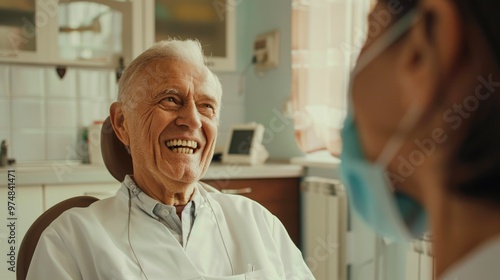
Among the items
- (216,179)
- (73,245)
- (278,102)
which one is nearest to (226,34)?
(278,102)

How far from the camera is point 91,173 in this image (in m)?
1.99

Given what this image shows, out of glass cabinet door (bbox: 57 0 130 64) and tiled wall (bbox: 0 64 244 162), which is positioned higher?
glass cabinet door (bbox: 57 0 130 64)

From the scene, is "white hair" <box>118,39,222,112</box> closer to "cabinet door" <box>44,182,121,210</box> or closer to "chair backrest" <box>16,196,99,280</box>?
"chair backrest" <box>16,196,99,280</box>

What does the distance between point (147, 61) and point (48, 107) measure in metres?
1.56

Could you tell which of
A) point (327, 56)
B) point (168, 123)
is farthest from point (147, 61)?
point (327, 56)

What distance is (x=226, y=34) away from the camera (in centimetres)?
271

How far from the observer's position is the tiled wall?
2.44m

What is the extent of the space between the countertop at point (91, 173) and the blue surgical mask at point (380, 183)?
6.17 feet

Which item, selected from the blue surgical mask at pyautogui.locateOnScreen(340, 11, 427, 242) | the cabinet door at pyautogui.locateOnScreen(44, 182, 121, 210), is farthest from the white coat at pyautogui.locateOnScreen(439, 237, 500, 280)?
the cabinet door at pyautogui.locateOnScreen(44, 182, 121, 210)

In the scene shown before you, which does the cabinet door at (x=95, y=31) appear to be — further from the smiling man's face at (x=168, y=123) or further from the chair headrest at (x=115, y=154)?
the smiling man's face at (x=168, y=123)

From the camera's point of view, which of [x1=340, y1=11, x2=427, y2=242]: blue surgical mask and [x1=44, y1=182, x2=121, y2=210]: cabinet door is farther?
[x1=44, y1=182, x2=121, y2=210]: cabinet door

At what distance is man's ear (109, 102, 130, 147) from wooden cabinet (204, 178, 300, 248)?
38.0 inches

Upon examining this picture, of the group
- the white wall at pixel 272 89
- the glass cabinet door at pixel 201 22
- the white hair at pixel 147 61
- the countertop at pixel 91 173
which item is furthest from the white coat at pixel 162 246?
the glass cabinet door at pixel 201 22

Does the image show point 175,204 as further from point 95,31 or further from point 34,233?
point 95,31
